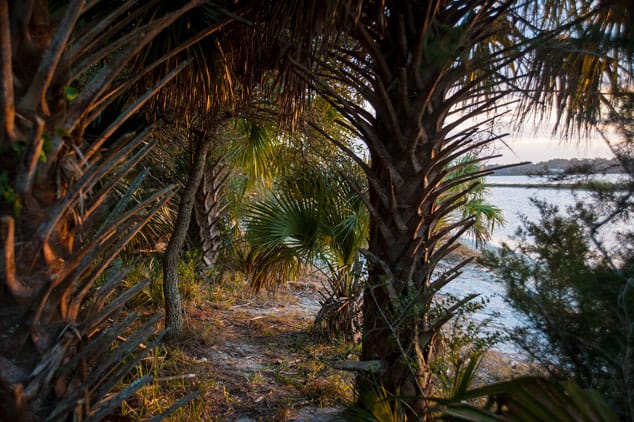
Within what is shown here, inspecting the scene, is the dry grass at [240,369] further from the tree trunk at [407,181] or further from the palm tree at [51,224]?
the palm tree at [51,224]

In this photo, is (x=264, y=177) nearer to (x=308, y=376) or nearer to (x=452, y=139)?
(x=308, y=376)

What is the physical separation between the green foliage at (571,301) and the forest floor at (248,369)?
42 centimetres

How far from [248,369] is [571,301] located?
3.36 m

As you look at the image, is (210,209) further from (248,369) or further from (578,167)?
(578,167)

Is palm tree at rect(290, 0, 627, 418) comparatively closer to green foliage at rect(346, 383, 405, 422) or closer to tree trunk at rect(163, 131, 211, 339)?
green foliage at rect(346, 383, 405, 422)

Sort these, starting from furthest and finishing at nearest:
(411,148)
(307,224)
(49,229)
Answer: (307,224)
(411,148)
(49,229)

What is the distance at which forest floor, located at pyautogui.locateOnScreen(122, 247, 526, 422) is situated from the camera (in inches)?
133

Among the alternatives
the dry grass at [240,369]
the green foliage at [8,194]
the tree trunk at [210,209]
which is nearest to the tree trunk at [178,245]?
the dry grass at [240,369]

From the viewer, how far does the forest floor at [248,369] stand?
3371 millimetres

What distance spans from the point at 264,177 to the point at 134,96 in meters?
2.91

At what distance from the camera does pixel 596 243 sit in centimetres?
160

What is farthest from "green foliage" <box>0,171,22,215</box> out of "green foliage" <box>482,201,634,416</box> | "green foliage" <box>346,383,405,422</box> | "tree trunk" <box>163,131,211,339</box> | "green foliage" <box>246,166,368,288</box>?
"green foliage" <box>246,166,368,288</box>

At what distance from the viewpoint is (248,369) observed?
4.37 metres

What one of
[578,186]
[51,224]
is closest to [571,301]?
[578,186]
